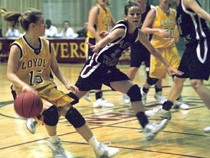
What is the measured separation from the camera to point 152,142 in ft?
13.9

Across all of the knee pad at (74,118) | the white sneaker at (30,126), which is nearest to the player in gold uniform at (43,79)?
the knee pad at (74,118)

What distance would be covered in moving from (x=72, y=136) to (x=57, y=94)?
946 mm

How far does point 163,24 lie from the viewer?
6.25 metres

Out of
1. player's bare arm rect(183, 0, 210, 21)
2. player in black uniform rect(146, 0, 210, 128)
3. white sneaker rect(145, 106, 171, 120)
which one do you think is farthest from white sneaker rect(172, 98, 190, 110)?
player's bare arm rect(183, 0, 210, 21)

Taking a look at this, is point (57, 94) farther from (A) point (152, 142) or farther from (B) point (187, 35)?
(B) point (187, 35)

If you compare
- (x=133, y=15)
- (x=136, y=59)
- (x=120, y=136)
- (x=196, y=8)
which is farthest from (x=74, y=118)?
(x=136, y=59)

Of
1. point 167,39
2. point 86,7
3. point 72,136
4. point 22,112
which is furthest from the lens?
point 86,7

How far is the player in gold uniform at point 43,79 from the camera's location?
358 cm

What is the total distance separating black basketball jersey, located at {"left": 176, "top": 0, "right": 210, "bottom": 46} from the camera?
181 inches

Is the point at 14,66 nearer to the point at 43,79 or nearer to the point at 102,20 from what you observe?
the point at 43,79

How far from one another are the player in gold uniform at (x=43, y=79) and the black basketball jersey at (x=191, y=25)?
1589 mm

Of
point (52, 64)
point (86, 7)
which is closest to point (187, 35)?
point (52, 64)

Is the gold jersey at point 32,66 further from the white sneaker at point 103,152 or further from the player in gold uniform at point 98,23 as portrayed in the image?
the player in gold uniform at point 98,23

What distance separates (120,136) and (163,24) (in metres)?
2.35
